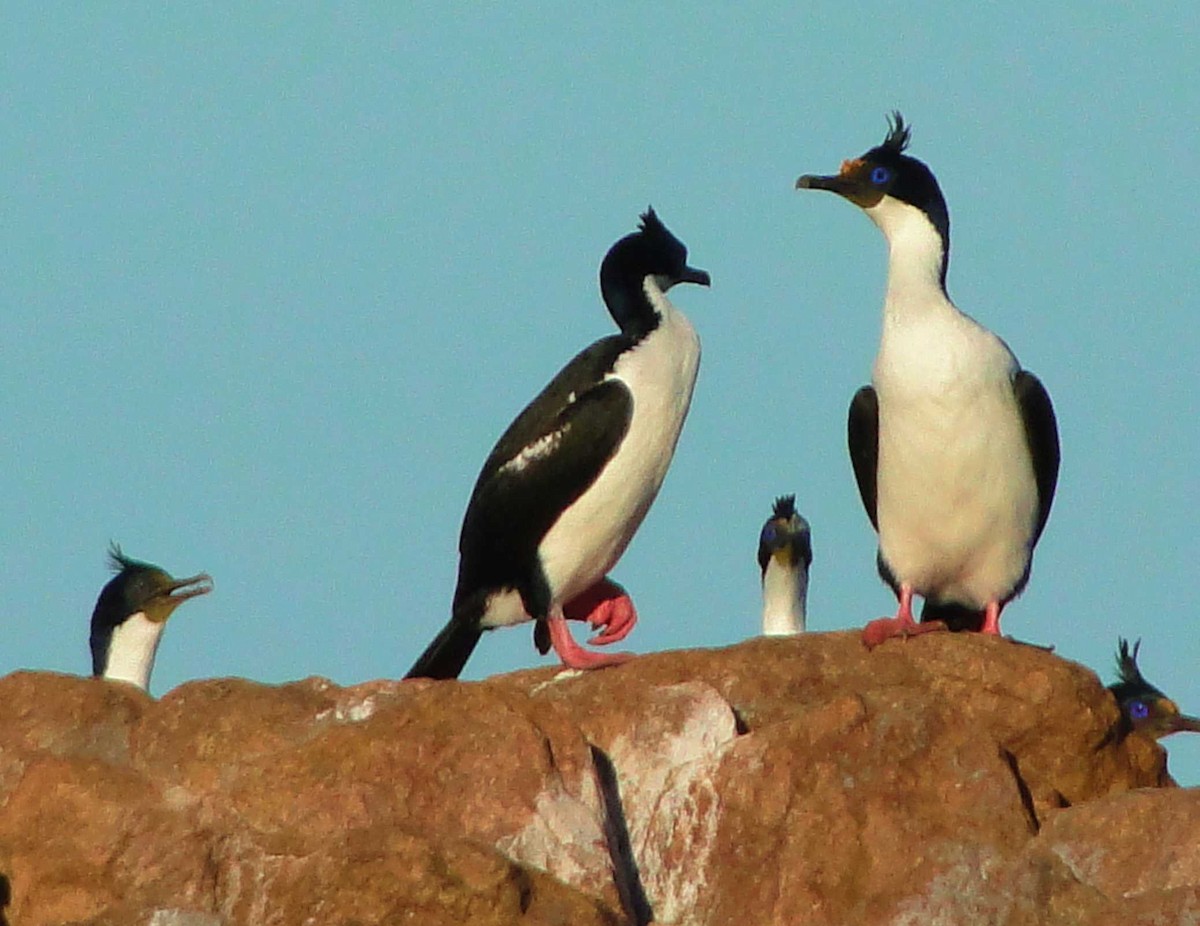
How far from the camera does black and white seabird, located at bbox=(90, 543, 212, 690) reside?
14680 millimetres

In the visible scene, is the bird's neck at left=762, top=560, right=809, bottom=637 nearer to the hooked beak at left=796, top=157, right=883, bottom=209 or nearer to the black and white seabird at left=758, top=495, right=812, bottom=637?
the black and white seabird at left=758, top=495, right=812, bottom=637

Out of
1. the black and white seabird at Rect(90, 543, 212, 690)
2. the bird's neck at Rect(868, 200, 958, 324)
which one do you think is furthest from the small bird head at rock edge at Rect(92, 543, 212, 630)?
the bird's neck at Rect(868, 200, 958, 324)

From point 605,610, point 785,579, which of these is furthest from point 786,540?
point 605,610

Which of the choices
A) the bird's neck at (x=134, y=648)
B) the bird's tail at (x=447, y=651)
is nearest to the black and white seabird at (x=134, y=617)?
the bird's neck at (x=134, y=648)

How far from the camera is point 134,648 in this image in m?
14.7

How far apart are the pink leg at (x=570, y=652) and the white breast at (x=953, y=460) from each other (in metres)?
1.62

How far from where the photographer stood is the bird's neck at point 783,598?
49.3ft

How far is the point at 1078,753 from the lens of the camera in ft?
35.4

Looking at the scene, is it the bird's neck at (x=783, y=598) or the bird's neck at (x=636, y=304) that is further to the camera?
the bird's neck at (x=783, y=598)

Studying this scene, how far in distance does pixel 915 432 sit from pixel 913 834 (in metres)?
3.07

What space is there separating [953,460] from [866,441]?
66 centimetres

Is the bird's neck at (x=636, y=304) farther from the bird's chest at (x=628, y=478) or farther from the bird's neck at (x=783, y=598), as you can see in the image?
the bird's neck at (x=783, y=598)

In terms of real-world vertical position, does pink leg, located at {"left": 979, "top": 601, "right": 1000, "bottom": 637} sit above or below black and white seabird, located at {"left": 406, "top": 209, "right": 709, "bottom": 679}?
below

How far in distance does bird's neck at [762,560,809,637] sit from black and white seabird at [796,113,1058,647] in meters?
2.19
